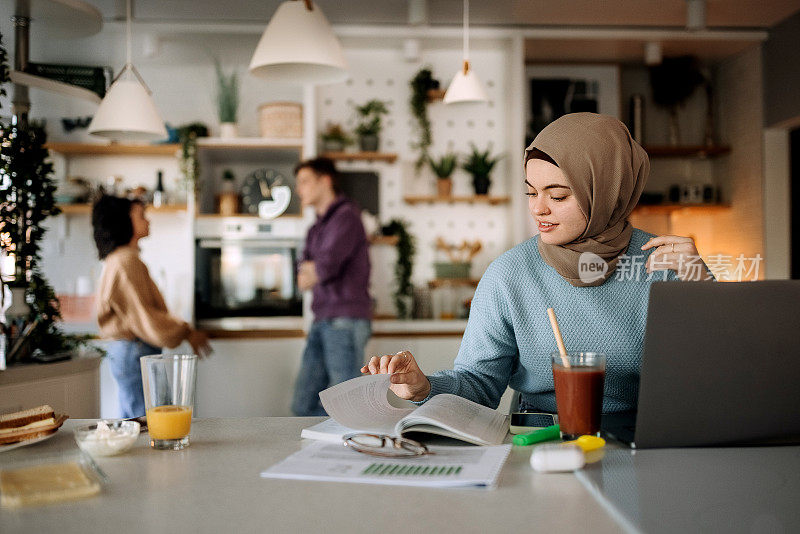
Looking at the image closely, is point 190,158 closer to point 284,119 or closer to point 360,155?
point 284,119

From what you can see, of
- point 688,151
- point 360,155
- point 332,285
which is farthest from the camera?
point 688,151

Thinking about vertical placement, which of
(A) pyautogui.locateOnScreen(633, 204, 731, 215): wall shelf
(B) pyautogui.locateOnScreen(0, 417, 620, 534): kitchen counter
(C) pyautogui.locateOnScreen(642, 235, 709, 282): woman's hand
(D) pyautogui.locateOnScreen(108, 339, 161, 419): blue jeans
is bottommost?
(D) pyautogui.locateOnScreen(108, 339, 161, 419): blue jeans

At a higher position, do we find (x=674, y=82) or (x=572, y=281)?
(x=674, y=82)

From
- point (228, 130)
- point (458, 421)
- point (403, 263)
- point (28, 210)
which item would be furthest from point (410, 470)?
point (228, 130)

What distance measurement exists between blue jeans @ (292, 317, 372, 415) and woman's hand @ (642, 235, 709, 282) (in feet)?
7.39

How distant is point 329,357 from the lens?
343cm

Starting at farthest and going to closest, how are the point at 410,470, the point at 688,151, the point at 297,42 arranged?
the point at 688,151, the point at 297,42, the point at 410,470

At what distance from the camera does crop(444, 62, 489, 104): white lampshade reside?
351 centimetres

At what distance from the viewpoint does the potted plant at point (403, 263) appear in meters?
4.35

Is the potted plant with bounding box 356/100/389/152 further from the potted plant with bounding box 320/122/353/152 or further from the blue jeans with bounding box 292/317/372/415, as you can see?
the blue jeans with bounding box 292/317/372/415

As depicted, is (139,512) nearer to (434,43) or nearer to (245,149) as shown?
(245,149)

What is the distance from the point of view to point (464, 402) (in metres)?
1.22

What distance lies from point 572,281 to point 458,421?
20.2 inches

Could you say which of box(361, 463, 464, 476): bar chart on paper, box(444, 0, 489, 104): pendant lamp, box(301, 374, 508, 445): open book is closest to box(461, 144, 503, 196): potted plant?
box(444, 0, 489, 104): pendant lamp
